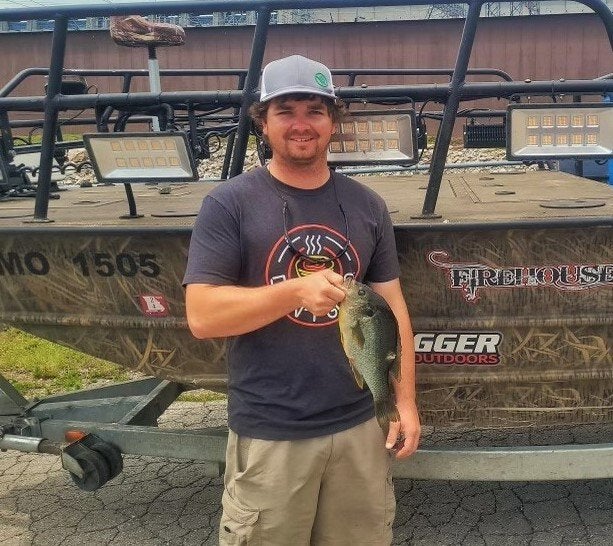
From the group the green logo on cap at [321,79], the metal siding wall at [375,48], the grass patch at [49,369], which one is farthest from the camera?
the metal siding wall at [375,48]

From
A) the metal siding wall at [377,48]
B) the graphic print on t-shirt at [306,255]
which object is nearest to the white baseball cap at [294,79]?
the graphic print on t-shirt at [306,255]

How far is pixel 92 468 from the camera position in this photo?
9.57 ft

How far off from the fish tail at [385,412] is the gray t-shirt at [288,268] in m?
0.16

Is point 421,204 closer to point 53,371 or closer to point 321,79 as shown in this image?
point 321,79

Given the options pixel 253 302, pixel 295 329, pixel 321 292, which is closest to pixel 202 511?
pixel 295 329

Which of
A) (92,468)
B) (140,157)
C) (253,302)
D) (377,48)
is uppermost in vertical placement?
(140,157)

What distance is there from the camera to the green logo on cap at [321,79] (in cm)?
207

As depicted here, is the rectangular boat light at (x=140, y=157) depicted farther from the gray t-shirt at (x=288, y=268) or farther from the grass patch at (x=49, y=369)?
the grass patch at (x=49, y=369)

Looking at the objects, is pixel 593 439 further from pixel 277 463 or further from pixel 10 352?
pixel 10 352

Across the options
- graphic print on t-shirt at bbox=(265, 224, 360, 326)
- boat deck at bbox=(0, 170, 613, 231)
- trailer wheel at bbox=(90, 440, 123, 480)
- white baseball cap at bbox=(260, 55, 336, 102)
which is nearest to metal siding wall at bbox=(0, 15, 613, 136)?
boat deck at bbox=(0, 170, 613, 231)

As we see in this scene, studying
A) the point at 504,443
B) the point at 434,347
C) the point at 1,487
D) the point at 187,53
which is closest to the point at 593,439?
the point at 504,443

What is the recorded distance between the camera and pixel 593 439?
4.10 meters

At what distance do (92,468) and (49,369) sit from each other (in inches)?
110

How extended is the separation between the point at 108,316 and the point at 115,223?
0.37 m
